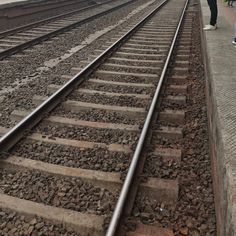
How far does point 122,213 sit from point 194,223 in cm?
65

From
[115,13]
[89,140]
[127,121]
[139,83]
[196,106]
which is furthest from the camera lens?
[115,13]

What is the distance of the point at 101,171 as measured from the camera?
4156 millimetres

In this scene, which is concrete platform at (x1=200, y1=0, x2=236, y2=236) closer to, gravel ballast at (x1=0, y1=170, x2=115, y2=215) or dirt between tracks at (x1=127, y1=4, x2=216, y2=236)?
dirt between tracks at (x1=127, y1=4, x2=216, y2=236)

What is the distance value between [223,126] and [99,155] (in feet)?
4.86

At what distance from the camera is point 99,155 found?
4527 millimetres

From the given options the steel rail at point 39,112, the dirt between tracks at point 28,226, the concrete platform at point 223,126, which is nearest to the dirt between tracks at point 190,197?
the concrete platform at point 223,126

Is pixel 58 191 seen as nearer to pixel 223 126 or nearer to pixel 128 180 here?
pixel 128 180

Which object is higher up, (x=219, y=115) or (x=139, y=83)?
(x=219, y=115)

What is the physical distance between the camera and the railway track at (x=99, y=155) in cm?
348

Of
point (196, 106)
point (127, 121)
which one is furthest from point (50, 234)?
point (196, 106)

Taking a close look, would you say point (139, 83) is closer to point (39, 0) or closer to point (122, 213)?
point (122, 213)

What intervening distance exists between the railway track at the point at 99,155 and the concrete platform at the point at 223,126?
1.51ft

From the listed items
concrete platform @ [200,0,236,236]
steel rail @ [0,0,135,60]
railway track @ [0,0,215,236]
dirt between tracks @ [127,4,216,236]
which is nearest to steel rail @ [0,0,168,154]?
railway track @ [0,0,215,236]

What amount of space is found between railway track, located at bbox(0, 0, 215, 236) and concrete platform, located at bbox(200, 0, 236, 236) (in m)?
0.46
